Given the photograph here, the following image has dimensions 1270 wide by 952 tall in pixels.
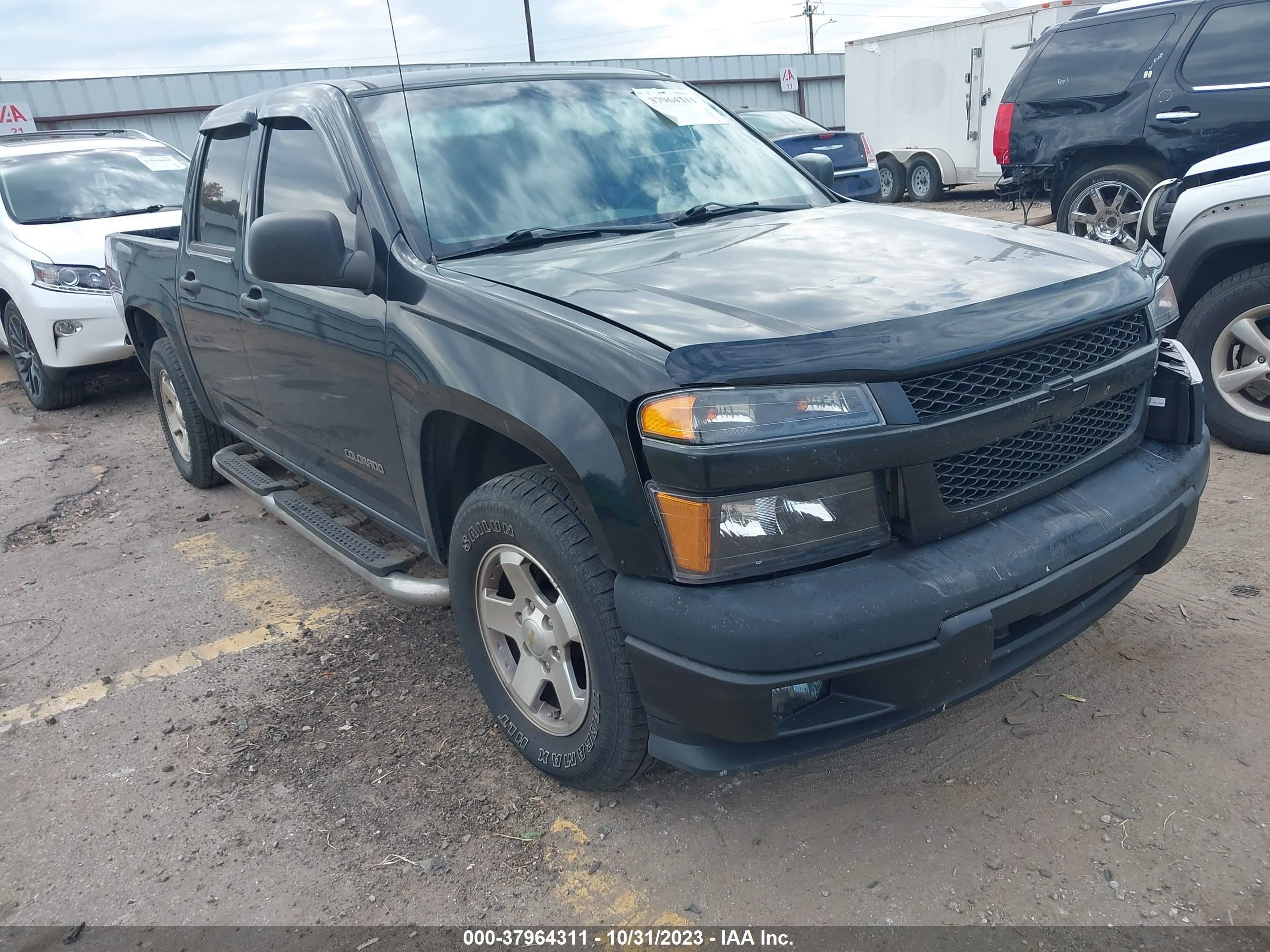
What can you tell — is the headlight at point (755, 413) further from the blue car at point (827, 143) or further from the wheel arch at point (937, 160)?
the wheel arch at point (937, 160)

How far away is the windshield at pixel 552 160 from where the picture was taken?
9.61 ft

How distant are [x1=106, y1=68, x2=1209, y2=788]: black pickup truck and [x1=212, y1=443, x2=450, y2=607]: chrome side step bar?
0.03m

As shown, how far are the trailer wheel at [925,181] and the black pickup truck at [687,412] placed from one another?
12783mm

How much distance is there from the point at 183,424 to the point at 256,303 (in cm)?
187

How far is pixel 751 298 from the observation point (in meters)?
2.28

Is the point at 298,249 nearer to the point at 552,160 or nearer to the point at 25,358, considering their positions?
the point at 552,160

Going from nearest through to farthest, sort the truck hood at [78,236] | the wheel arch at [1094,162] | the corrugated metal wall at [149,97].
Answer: the truck hood at [78,236], the wheel arch at [1094,162], the corrugated metal wall at [149,97]

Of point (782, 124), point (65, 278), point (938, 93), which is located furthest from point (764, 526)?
point (938, 93)

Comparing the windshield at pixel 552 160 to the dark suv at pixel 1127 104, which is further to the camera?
the dark suv at pixel 1127 104

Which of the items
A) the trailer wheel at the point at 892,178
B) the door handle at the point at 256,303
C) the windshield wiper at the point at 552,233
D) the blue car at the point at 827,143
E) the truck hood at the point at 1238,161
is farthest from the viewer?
the trailer wheel at the point at 892,178

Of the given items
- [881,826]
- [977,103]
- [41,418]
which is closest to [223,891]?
[881,826]

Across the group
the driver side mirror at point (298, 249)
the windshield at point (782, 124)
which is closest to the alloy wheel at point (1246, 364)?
the driver side mirror at point (298, 249)

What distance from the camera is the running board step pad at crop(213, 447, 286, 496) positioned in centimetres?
411

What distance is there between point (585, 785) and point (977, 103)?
46.2 feet
